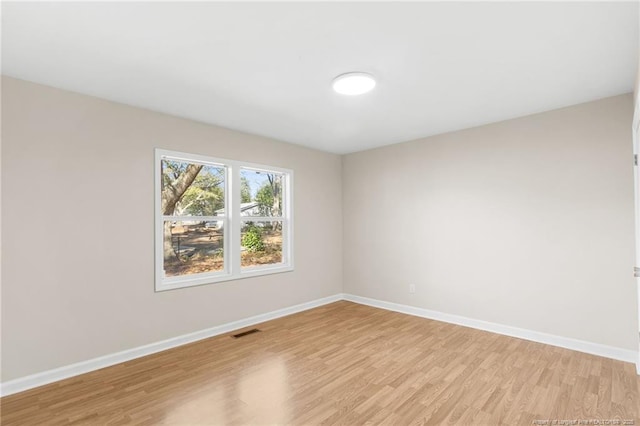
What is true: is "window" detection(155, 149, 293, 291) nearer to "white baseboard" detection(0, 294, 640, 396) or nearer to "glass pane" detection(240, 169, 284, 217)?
"glass pane" detection(240, 169, 284, 217)

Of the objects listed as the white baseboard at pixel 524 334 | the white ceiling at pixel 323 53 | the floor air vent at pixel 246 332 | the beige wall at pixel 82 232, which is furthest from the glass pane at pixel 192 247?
the white baseboard at pixel 524 334

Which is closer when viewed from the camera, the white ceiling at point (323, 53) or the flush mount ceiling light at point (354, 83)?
the white ceiling at point (323, 53)

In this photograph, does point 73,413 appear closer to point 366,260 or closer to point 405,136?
point 366,260

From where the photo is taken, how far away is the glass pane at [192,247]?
11.9ft

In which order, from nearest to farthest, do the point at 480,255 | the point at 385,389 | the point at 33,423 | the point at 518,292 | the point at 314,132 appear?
the point at 33,423
the point at 385,389
the point at 518,292
the point at 480,255
the point at 314,132

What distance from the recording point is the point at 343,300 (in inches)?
216

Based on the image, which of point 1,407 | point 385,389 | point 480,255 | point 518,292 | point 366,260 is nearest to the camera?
point 1,407

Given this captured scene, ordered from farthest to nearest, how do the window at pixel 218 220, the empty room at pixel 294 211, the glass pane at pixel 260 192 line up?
the glass pane at pixel 260 192, the window at pixel 218 220, the empty room at pixel 294 211

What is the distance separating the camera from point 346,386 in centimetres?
259

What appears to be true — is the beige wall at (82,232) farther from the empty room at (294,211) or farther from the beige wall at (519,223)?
the beige wall at (519,223)

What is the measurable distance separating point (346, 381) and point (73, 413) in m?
2.04

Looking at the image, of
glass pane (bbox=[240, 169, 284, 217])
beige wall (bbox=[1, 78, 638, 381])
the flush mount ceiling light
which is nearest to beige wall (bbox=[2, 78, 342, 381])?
beige wall (bbox=[1, 78, 638, 381])

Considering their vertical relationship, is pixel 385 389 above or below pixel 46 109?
below

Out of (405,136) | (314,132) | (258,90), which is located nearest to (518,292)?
(405,136)
